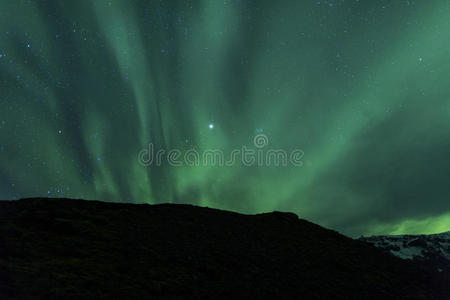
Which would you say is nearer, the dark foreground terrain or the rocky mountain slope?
the dark foreground terrain

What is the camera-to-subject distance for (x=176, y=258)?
1031 cm

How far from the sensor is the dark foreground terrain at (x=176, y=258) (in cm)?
758

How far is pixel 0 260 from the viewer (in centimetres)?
757

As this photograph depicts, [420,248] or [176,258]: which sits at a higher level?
[420,248]

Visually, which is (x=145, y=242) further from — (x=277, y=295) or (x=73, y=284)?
(x=277, y=295)

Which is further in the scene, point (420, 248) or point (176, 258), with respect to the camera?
point (420, 248)

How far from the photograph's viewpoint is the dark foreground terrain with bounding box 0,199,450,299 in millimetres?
7582

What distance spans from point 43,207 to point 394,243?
4811cm

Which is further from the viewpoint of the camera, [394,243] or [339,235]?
[394,243]

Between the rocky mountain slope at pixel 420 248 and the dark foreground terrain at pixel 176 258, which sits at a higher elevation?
the rocky mountain slope at pixel 420 248

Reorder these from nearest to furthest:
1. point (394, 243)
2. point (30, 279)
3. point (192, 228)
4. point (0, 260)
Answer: point (30, 279), point (0, 260), point (192, 228), point (394, 243)

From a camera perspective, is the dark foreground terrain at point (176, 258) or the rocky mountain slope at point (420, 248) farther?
the rocky mountain slope at point (420, 248)

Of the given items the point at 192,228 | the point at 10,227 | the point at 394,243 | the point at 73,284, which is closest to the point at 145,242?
the point at 192,228

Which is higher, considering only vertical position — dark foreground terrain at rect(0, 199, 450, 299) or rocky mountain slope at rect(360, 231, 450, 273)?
rocky mountain slope at rect(360, 231, 450, 273)
